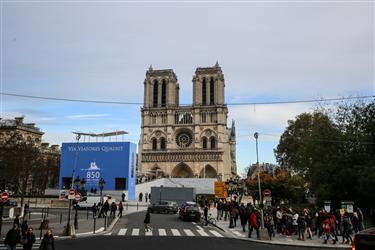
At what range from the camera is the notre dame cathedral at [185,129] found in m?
89.8

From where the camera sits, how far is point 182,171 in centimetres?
9312

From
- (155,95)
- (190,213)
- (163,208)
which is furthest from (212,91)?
(190,213)

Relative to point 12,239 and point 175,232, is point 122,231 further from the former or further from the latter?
point 12,239

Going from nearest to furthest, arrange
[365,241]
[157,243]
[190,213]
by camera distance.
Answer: [365,241] → [157,243] → [190,213]

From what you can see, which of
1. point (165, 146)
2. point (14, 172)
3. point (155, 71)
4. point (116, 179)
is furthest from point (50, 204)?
point (155, 71)

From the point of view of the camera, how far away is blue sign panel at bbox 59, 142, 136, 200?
57.3 m

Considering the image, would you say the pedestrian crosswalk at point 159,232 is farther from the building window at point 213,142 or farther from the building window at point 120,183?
the building window at point 213,142

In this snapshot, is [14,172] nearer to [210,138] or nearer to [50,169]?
[50,169]

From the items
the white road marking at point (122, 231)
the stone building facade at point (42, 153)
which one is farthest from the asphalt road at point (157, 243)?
the stone building facade at point (42, 153)

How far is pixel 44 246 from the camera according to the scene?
1201 cm

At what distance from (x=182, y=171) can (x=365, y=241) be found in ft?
278

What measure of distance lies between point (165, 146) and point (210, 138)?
11.5 m

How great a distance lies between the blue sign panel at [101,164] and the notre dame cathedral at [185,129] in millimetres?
30540

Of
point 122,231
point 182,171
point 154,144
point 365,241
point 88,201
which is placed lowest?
point 122,231
